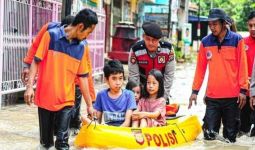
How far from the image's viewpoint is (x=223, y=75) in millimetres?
6266

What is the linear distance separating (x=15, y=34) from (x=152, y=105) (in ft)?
12.0

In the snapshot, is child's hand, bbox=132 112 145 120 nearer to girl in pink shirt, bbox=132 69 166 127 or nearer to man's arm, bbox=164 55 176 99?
girl in pink shirt, bbox=132 69 166 127

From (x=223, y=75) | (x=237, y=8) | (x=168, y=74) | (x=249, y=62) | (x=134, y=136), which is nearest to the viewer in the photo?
(x=134, y=136)

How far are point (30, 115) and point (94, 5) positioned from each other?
633cm

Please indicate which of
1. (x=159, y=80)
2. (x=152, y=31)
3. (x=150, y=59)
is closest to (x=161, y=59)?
(x=150, y=59)

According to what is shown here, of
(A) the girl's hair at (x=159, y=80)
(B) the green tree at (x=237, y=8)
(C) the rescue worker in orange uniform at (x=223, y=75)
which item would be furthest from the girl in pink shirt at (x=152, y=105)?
(B) the green tree at (x=237, y=8)

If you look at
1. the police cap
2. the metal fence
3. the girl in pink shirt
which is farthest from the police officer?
the metal fence

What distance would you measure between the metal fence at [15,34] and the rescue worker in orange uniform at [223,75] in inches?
140

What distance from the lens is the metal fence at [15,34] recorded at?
27.9 ft

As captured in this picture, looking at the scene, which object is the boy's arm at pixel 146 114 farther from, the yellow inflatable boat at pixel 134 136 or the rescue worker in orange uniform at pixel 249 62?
the rescue worker in orange uniform at pixel 249 62

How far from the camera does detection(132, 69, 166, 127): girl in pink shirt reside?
6.07 meters

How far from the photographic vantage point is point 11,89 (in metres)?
8.89

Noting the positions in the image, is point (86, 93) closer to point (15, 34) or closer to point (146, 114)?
point (146, 114)

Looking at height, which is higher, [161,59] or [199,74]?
[161,59]
